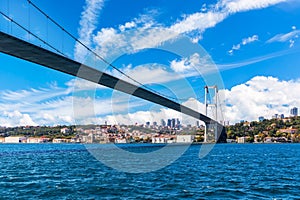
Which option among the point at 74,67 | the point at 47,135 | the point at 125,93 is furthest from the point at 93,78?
the point at 47,135

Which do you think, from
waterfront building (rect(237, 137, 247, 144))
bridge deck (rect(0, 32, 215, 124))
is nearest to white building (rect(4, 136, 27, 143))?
waterfront building (rect(237, 137, 247, 144))

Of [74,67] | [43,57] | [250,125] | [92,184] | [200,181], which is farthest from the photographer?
[250,125]

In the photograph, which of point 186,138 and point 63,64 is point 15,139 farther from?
point 63,64

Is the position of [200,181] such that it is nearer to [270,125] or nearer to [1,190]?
[1,190]

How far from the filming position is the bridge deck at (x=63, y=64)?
90.2 ft

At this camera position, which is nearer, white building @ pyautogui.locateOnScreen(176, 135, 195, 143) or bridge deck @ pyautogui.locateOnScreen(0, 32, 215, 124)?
bridge deck @ pyautogui.locateOnScreen(0, 32, 215, 124)

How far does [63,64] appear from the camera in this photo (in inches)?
1346

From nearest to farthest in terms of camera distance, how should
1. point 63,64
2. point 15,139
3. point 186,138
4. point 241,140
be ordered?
point 63,64 < point 186,138 < point 241,140 < point 15,139

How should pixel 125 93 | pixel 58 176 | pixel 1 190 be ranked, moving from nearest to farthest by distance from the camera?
1. pixel 1 190
2. pixel 58 176
3. pixel 125 93

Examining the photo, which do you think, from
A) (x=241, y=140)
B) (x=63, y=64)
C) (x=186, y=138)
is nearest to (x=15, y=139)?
(x=186, y=138)

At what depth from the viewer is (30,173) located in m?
18.1

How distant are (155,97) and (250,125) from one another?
113 m

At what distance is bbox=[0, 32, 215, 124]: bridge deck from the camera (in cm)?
2750

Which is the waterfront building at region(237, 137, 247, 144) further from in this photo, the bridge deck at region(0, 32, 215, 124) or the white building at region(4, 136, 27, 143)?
the white building at region(4, 136, 27, 143)
